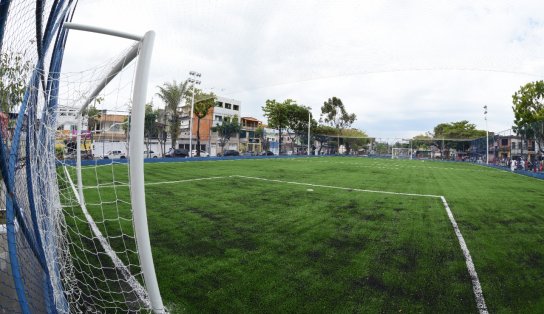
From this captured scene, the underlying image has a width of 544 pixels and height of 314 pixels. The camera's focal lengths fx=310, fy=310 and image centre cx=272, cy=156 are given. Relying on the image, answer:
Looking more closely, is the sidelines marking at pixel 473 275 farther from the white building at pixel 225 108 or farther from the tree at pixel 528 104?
the white building at pixel 225 108

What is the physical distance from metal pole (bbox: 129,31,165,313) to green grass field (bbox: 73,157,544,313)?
40.7 inches

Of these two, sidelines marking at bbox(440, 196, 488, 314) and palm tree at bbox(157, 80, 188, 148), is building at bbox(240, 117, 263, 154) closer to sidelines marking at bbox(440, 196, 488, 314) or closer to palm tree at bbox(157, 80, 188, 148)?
palm tree at bbox(157, 80, 188, 148)

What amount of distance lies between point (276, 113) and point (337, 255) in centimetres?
4030

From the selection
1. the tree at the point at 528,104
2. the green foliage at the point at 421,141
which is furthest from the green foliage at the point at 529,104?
the green foliage at the point at 421,141

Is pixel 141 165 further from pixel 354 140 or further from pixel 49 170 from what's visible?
pixel 354 140

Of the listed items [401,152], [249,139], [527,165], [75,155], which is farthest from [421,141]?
[75,155]

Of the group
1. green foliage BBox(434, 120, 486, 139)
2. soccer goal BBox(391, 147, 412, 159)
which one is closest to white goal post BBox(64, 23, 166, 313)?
soccer goal BBox(391, 147, 412, 159)

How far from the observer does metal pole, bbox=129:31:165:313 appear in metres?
1.84

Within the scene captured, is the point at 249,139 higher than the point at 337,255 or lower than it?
higher

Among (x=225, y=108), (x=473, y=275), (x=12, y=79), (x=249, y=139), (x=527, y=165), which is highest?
(x=225, y=108)

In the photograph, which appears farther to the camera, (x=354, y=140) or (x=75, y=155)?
(x=354, y=140)

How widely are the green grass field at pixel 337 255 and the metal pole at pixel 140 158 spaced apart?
1.03 m

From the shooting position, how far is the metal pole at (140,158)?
1.84 meters

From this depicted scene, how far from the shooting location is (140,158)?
72.3 inches
